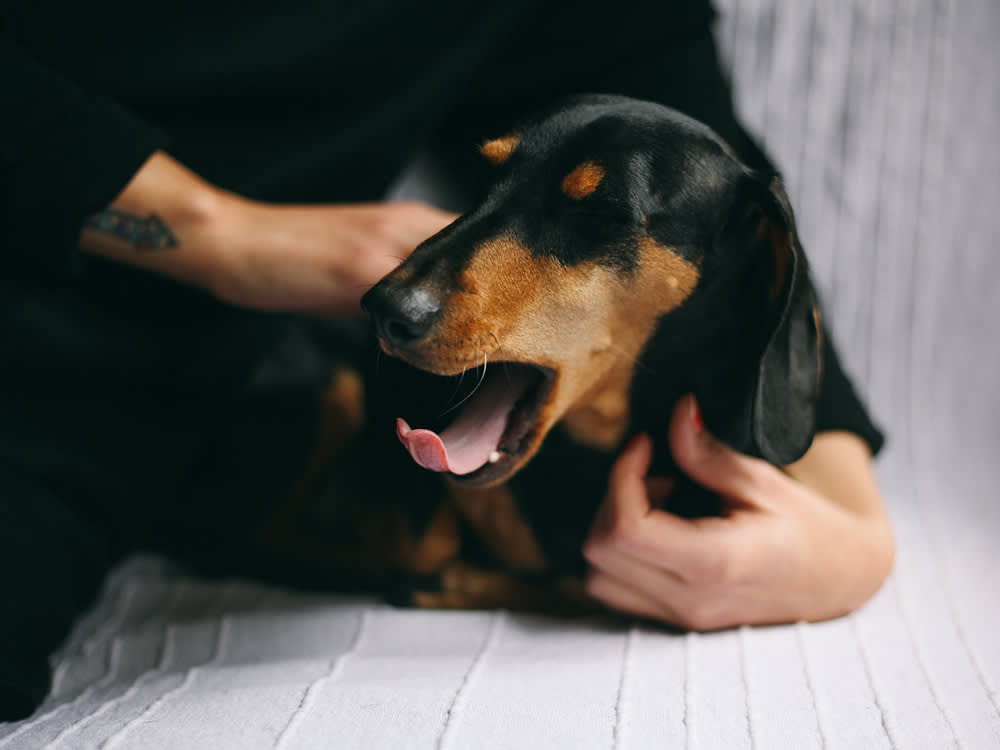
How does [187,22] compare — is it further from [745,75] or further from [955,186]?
[955,186]

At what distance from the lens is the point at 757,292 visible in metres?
0.96

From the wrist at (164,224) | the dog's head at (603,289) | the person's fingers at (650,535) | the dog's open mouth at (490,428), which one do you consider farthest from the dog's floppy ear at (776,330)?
the wrist at (164,224)

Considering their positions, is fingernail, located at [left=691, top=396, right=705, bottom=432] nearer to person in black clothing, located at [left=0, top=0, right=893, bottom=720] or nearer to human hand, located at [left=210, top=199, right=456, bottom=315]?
person in black clothing, located at [left=0, top=0, right=893, bottom=720]

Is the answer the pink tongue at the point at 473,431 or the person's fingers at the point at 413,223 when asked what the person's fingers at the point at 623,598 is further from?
the person's fingers at the point at 413,223

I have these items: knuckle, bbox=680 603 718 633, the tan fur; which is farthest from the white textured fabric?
the tan fur

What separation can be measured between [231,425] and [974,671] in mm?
1076

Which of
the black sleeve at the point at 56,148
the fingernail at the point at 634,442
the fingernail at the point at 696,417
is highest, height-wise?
the black sleeve at the point at 56,148

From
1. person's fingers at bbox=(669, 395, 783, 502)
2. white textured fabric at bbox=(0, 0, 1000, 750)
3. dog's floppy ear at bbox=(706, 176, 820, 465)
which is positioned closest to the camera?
white textured fabric at bbox=(0, 0, 1000, 750)

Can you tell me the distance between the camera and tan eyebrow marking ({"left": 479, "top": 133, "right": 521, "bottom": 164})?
90 centimetres

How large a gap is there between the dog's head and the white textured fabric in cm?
22

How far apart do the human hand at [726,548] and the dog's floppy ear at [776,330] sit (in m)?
0.07

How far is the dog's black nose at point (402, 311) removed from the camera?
0.76 m

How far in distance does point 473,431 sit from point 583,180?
0.26m

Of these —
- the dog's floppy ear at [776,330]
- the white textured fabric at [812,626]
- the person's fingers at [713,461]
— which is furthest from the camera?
the person's fingers at [713,461]
